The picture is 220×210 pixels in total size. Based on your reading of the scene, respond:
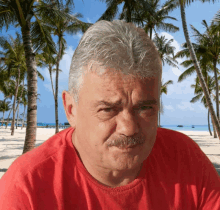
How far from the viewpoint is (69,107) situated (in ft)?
3.84

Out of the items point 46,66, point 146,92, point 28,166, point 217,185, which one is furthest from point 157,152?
point 46,66

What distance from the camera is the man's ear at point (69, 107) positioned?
1.13m

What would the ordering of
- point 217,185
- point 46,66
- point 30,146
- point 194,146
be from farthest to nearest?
point 46,66, point 30,146, point 194,146, point 217,185

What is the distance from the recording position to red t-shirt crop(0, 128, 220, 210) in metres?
0.94

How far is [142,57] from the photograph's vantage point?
Result: 97 centimetres

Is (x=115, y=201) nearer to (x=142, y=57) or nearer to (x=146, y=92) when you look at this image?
(x=146, y=92)

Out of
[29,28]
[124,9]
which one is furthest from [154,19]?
[29,28]

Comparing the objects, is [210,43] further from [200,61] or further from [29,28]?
[29,28]

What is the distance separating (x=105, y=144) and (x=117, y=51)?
0.42 metres

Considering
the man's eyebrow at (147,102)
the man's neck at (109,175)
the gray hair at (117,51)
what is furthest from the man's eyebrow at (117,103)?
the man's neck at (109,175)

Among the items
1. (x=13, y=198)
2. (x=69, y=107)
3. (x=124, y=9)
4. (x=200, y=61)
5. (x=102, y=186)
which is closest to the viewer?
(x=13, y=198)

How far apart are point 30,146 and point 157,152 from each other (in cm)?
612

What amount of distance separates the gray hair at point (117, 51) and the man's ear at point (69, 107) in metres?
0.09

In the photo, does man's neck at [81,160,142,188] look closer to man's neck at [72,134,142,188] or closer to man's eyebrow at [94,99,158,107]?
man's neck at [72,134,142,188]
